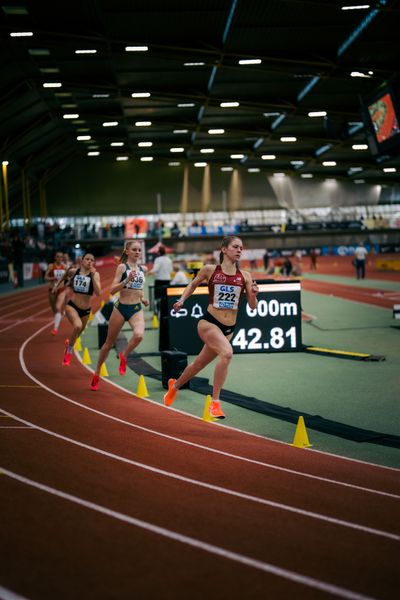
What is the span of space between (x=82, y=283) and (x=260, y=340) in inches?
157

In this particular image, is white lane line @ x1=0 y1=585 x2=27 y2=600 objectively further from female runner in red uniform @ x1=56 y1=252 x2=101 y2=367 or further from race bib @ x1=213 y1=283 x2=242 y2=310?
female runner in red uniform @ x1=56 y1=252 x2=101 y2=367

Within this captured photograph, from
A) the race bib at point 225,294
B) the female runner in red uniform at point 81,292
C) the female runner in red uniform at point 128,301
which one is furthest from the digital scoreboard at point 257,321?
the race bib at point 225,294

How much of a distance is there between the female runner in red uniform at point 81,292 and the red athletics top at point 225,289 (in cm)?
447

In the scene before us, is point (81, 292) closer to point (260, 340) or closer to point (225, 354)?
point (260, 340)

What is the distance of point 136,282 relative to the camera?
1174 centimetres

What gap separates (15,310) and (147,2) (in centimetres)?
1308

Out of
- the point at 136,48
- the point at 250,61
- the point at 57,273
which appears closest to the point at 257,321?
the point at 57,273

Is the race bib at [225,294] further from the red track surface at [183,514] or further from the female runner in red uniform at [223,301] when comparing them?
the red track surface at [183,514]

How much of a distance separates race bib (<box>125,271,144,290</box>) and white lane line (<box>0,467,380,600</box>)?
17.8 ft

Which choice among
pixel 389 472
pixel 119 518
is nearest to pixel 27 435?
pixel 119 518

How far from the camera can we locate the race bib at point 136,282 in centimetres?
1163

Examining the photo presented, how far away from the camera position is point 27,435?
8.60 metres

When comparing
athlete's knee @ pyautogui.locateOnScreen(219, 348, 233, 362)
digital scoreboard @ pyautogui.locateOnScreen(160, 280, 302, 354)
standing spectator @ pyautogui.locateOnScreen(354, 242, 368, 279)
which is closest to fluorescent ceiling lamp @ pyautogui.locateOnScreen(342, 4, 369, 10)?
digital scoreboard @ pyautogui.locateOnScreen(160, 280, 302, 354)

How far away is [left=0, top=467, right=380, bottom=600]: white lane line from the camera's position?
14.2 feet
